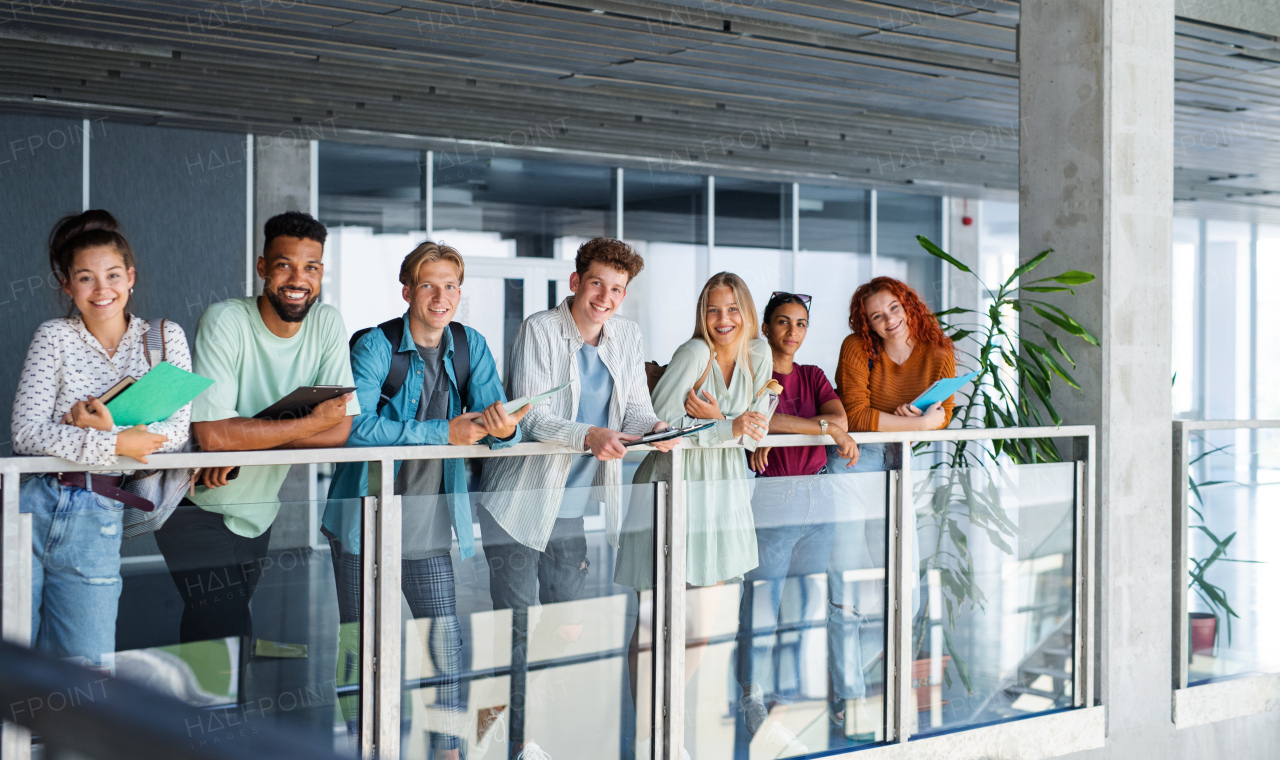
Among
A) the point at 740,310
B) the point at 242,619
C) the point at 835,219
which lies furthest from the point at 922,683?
the point at 835,219

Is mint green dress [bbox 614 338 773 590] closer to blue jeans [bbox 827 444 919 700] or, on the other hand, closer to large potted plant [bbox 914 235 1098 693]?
blue jeans [bbox 827 444 919 700]

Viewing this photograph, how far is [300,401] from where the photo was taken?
300 centimetres

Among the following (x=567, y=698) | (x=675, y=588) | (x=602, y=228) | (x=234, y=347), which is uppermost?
(x=602, y=228)

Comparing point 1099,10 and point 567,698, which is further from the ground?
point 1099,10

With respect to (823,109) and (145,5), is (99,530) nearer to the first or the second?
(145,5)

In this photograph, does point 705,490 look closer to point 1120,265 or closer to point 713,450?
point 713,450

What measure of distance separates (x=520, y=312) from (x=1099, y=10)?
21.2ft

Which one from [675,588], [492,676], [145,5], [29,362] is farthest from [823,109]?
[29,362]

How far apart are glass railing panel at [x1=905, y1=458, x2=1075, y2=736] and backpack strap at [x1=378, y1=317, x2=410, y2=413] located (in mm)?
2119

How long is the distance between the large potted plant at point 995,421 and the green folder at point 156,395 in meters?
2.76

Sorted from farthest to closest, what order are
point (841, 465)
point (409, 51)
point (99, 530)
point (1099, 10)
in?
Result: point (409, 51), point (1099, 10), point (841, 465), point (99, 530)

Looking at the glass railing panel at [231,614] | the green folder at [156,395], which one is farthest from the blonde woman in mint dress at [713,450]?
the green folder at [156,395]

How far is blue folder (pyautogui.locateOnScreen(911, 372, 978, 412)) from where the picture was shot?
434 centimetres

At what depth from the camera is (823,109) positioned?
8750 millimetres
